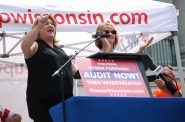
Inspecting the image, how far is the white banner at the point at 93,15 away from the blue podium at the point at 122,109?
2065 mm

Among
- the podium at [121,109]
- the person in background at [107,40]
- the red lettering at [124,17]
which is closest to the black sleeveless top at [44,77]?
the person in background at [107,40]

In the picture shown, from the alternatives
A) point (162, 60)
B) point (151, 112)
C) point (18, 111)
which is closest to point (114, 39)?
point (151, 112)

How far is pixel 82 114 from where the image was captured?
243cm

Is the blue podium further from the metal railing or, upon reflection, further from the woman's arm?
the metal railing

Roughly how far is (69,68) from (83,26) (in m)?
1.49

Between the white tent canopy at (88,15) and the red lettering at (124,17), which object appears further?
the red lettering at (124,17)

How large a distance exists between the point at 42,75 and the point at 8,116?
9.55ft

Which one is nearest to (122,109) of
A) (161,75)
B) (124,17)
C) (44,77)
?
(161,75)

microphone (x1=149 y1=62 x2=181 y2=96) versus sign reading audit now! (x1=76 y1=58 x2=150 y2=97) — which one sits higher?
sign reading audit now! (x1=76 y1=58 x2=150 y2=97)

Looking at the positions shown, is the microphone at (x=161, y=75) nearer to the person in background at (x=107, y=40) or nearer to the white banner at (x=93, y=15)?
the person in background at (x=107, y=40)

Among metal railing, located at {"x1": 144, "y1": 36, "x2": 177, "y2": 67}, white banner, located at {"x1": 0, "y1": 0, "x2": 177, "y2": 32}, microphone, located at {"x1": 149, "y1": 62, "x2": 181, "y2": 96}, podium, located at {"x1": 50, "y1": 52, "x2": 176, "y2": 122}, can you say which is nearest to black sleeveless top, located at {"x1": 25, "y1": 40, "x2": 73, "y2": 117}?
podium, located at {"x1": 50, "y1": 52, "x2": 176, "y2": 122}

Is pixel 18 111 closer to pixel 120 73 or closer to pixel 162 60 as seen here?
pixel 120 73

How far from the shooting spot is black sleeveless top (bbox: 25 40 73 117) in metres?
3.19

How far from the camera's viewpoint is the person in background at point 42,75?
319cm
